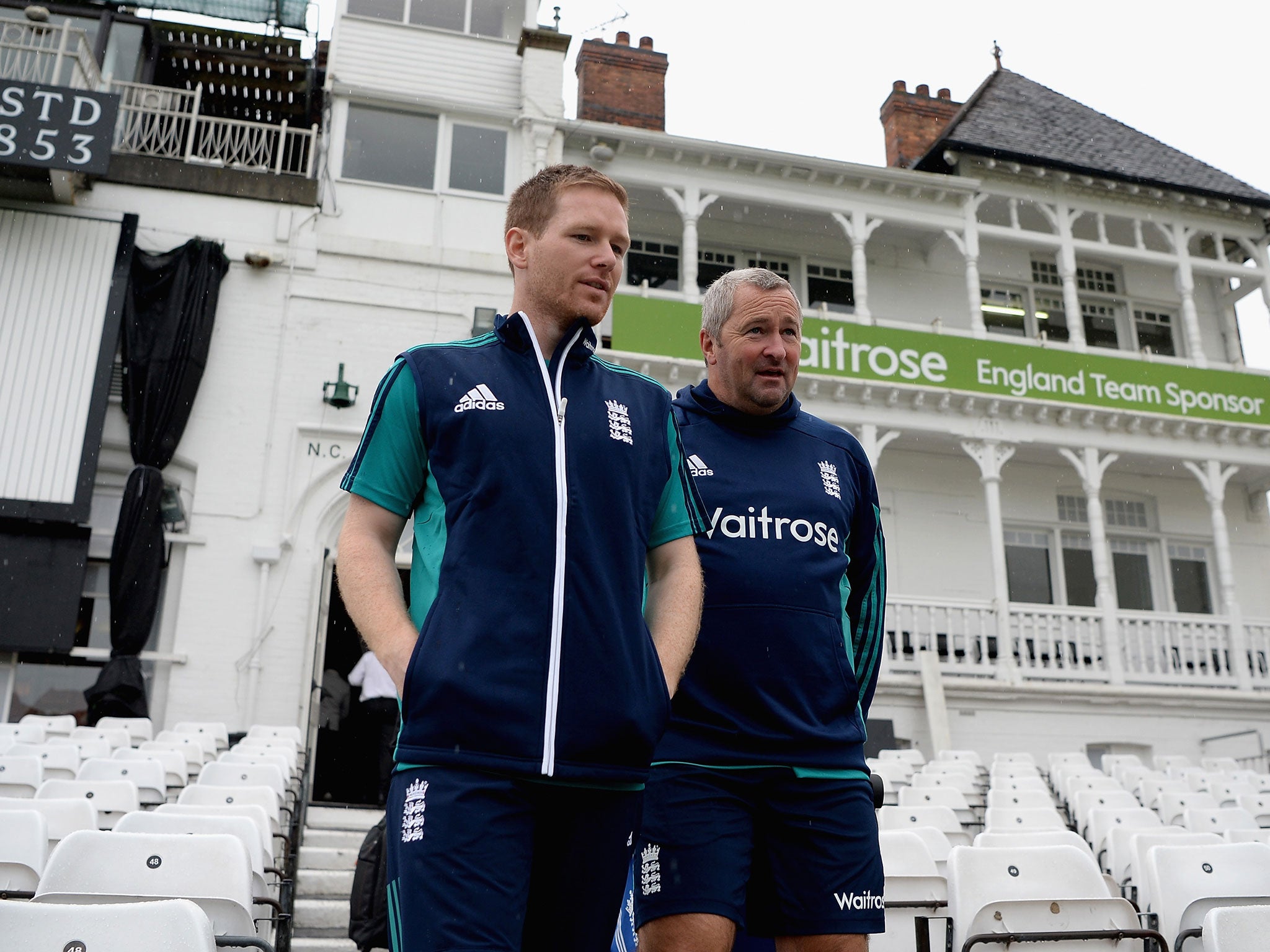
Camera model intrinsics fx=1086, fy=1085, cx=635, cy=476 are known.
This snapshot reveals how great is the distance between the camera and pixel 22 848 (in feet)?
12.7

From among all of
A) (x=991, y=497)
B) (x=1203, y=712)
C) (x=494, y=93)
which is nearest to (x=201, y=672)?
(x=494, y=93)

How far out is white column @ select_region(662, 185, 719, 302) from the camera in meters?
16.1

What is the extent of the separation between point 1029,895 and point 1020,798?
3.99 metres

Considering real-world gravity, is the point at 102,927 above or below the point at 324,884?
above

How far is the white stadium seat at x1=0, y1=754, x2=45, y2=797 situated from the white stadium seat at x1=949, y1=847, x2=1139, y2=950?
197 inches

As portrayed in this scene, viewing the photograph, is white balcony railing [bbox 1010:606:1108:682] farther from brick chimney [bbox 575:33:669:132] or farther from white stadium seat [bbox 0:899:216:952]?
white stadium seat [bbox 0:899:216:952]

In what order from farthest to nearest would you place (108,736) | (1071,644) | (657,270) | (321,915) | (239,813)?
1. (657,270)
2. (1071,644)
3. (108,736)
4. (321,915)
5. (239,813)

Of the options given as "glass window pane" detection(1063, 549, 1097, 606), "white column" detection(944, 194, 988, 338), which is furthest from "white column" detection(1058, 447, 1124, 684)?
"white column" detection(944, 194, 988, 338)

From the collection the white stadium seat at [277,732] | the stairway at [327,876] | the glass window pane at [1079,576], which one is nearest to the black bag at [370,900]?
the stairway at [327,876]

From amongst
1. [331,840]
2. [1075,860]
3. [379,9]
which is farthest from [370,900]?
[379,9]

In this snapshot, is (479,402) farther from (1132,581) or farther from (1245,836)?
(1132,581)

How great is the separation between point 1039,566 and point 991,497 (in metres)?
2.83

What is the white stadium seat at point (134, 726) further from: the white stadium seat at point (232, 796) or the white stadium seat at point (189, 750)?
the white stadium seat at point (232, 796)

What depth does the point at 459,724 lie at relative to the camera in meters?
1.61
